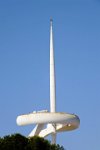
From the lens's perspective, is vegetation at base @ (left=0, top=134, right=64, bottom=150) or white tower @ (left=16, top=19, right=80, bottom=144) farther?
white tower @ (left=16, top=19, right=80, bottom=144)

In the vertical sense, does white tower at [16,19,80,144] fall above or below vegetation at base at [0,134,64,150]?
above

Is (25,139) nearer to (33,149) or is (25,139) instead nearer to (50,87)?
(33,149)

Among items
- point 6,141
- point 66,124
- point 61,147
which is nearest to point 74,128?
point 66,124

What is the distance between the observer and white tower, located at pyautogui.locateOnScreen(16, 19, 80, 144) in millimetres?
112875

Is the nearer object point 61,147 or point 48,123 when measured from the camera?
point 61,147

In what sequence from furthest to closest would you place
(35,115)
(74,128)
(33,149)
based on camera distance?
(74,128) < (35,115) < (33,149)

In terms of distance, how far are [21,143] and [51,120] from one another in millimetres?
12169

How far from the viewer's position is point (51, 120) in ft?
370

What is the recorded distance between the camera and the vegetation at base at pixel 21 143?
101375 mm

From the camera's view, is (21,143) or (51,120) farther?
(51,120)

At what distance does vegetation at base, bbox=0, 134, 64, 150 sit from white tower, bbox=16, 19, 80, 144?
8.65 meters

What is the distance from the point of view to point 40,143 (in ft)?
341

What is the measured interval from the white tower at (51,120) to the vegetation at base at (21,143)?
8.65m

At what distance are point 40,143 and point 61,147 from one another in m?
5.40
